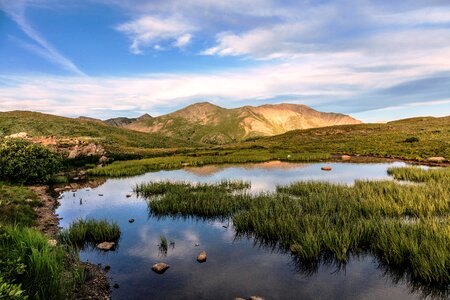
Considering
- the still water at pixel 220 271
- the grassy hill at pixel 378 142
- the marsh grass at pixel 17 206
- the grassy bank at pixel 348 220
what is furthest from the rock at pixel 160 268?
the grassy hill at pixel 378 142

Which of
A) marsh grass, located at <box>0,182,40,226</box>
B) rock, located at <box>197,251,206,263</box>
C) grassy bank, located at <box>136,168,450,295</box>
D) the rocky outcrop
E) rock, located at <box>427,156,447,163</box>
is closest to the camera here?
grassy bank, located at <box>136,168,450,295</box>

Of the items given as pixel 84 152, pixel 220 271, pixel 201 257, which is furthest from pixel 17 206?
pixel 84 152

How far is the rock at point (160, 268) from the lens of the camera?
1498cm

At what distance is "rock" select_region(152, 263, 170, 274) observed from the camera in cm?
1498

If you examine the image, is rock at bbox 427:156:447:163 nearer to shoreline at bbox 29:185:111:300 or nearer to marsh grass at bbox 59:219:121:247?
marsh grass at bbox 59:219:121:247

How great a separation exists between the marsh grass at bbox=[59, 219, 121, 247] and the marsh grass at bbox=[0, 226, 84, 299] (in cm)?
473

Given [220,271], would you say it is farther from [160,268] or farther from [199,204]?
[199,204]

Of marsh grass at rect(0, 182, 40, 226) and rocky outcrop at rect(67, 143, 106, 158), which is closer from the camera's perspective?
marsh grass at rect(0, 182, 40, 226)

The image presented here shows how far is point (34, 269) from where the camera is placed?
462 inches

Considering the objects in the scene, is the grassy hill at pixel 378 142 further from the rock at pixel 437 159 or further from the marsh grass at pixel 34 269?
the marsh grass at pixel 34 269

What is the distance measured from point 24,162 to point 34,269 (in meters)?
30.1

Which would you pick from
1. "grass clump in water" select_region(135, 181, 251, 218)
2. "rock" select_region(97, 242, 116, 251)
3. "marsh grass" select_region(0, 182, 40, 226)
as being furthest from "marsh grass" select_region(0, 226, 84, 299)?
"grass clump in water" select_region(135, 181, 251, 218)

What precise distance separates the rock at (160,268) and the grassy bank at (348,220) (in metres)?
6.25

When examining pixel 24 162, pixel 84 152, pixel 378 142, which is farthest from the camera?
pixel 378 142
